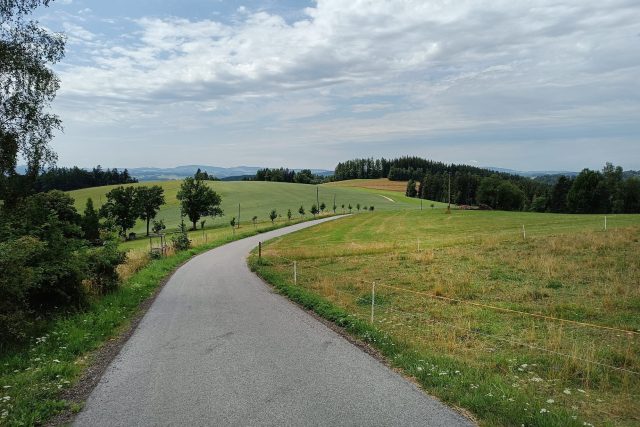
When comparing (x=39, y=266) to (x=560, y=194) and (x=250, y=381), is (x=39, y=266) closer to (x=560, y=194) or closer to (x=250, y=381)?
(x=250, y=381)

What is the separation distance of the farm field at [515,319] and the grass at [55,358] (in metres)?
5.89

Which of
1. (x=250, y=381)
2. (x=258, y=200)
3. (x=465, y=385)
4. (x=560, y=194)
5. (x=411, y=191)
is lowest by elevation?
(x=258, y=200)

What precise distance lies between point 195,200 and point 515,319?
76.6 metres

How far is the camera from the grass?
6469 mm

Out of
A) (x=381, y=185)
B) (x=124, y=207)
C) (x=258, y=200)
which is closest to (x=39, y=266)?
(x=124, y=207)

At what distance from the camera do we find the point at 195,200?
8225 centimetres

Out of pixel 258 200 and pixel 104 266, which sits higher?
pixel 104 266

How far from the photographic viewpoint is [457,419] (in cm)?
596

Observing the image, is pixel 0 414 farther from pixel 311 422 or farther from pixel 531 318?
pixel 531 318

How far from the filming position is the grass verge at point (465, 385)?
5.77 meters

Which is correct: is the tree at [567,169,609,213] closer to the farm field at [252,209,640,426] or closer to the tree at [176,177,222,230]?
the tree at [176,177,222,230]

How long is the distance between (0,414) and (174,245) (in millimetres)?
32299

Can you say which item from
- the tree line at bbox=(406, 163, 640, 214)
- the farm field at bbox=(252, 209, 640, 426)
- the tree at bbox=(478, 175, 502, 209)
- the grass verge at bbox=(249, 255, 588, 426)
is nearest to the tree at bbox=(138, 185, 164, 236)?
the farm field at bbox=(252, 209, 640, 426)

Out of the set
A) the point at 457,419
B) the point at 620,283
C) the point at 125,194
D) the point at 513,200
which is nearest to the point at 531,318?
the point at 620,283
